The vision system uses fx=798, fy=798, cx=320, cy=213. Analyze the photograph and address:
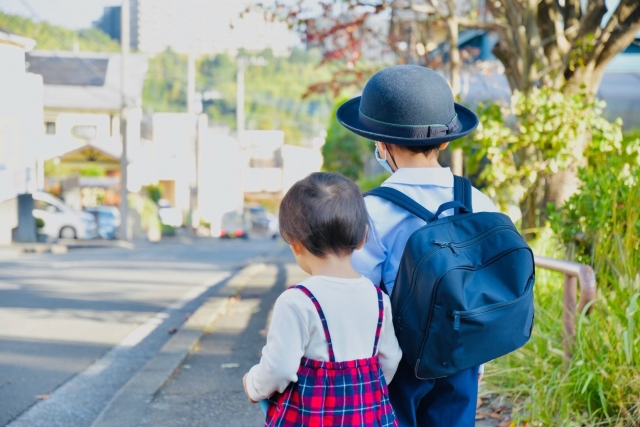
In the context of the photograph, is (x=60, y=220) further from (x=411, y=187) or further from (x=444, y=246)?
(x=444, y=246)

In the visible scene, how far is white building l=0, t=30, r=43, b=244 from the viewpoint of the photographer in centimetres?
1214

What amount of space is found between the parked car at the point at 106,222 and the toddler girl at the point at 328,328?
2980cm

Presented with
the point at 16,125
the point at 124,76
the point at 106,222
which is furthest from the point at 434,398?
the point at 106,222

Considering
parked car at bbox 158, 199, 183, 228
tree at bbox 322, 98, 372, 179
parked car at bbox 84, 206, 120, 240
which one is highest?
tree at bbox 322, 98, 372, 179

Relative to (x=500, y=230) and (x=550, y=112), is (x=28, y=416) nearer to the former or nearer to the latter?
(x=500, y=230)

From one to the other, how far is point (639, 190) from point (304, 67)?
4001 inches

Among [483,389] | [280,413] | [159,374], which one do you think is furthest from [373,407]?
[159,374]

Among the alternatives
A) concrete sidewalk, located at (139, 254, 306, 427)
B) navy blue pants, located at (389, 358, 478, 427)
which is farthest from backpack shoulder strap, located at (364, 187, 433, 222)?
concrete sidewalk, located at (139, 254, 306, 427)

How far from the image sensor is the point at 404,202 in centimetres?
206

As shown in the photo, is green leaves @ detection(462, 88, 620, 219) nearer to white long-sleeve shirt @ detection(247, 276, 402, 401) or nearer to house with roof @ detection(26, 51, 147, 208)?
white long-sleeve shirt @ detection(247, 276, 402, 401)

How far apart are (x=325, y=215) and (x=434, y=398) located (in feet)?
1.93

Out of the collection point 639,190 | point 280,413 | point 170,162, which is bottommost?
point 170,162

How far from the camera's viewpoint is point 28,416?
4.55 metres

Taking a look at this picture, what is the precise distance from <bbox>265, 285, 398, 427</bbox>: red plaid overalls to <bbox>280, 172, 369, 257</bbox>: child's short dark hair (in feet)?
0.42
